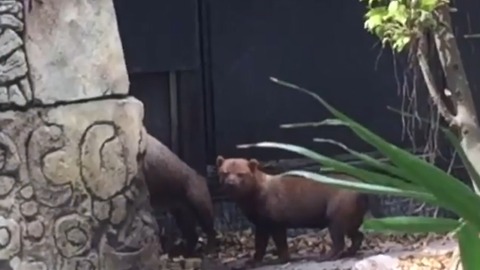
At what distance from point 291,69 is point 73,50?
3052 mm

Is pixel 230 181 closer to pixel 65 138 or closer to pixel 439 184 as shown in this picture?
pixel 65 138

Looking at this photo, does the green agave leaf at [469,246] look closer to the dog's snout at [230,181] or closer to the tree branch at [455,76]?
the tree branch at [455,76]

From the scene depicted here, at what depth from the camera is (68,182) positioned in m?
5.06

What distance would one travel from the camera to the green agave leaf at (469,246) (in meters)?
1.29

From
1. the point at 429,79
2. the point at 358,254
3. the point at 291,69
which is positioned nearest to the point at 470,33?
the point at 291,69

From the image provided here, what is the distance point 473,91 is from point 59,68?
3814 mm

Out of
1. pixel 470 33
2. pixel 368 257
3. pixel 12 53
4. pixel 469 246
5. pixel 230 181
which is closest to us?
pixel 469 246

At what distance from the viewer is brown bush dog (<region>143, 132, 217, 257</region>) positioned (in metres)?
6.63

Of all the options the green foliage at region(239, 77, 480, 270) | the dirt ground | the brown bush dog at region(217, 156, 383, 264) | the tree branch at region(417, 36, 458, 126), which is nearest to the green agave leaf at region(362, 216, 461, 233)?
the green foliage at region(239, 77, 480, 270)

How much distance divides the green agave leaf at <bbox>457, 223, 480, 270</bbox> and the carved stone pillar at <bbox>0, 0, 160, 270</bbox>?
12.4ft

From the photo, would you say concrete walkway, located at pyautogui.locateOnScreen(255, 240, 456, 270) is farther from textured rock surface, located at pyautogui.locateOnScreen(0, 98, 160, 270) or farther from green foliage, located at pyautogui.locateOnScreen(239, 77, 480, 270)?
green foliage, located at pyautogui.locateOnScreen(239, 77, 480, 270)

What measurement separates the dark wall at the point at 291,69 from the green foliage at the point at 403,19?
2.50 meters

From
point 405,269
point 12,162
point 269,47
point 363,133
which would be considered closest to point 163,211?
point 269,47

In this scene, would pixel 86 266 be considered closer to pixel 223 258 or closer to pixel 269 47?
pixel 223 258
